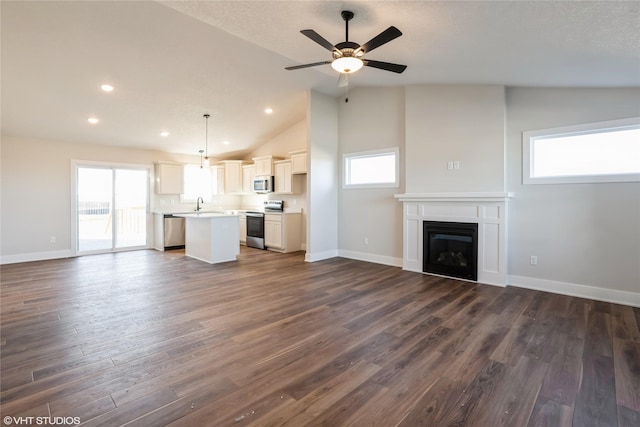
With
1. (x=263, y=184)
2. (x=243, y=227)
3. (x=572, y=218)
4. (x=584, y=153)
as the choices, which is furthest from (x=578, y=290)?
(x=243, y=227)

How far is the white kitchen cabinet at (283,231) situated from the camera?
692cm

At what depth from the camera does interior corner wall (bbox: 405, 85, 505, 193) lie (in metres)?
4.40

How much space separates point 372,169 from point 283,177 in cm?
230

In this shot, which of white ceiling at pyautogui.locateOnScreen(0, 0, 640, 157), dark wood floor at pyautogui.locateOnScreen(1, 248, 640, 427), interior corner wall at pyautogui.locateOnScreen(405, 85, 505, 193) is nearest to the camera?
dark wood floor at pyautogui.locateOnScreen(1, 248, 640, 427)

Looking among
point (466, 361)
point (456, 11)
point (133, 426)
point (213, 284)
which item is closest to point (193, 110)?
point (213, 284)

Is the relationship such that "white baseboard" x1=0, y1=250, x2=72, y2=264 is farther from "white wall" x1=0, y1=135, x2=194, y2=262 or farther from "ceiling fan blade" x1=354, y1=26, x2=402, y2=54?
"ceiling fan blade" x1=354, y1=26, x2=402, y2=54

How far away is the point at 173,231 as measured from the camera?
7.48 m

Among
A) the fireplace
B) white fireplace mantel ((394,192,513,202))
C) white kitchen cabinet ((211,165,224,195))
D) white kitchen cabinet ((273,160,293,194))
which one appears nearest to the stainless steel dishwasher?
white kitchen cabinet ((211,165,224,195))

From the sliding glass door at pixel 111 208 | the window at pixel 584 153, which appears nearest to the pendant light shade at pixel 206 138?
the sliding glass door at pixel 111 208

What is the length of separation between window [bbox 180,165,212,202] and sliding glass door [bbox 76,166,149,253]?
1003 mm

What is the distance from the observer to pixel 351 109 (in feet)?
20.3

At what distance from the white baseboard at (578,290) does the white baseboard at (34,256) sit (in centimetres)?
842

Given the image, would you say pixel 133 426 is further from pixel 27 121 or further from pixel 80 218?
pixel 80 218

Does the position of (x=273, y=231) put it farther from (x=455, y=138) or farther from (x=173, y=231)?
(x=455, y=138)
